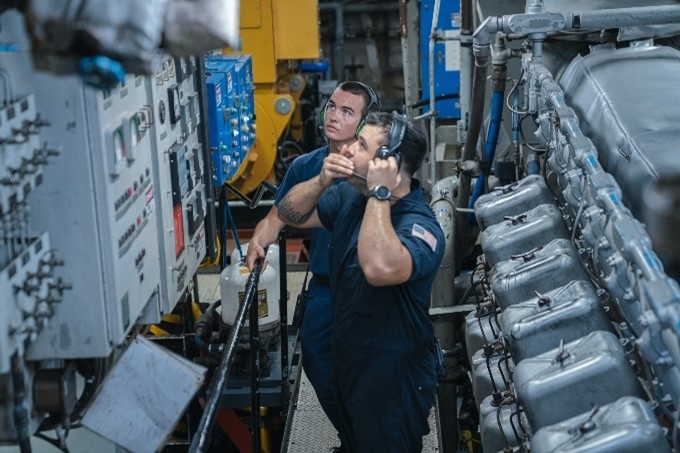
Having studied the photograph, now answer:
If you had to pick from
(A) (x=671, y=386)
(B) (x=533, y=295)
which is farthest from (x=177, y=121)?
(A) (x=671, y=386)

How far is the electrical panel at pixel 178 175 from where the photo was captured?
4.02m

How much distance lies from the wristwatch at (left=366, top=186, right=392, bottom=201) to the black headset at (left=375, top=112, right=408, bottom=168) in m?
0.15

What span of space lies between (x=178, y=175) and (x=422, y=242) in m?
1.05

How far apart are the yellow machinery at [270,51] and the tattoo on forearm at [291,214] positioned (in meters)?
4.39

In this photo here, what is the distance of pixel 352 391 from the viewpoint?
4.05 meters

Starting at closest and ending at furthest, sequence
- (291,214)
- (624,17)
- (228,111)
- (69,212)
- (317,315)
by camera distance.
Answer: (69,212), (291,214), (317,315), (624,17), (228,111)

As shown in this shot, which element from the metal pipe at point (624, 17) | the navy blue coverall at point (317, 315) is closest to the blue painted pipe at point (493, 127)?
the metal pipe at point (624, 17)

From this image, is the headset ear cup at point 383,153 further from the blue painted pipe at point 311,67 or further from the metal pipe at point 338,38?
the metal pipe at point 338,38

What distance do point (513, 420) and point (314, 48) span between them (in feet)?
18.6

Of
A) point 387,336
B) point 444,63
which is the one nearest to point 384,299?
point 387,336

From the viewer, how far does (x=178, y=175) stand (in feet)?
13.8

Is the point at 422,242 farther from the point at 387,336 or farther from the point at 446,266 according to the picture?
the point at 446,266

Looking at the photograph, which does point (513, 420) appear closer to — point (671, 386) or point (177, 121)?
point (671, 386)

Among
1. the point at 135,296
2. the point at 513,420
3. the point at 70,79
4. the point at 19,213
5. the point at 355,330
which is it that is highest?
the point at 70,79
